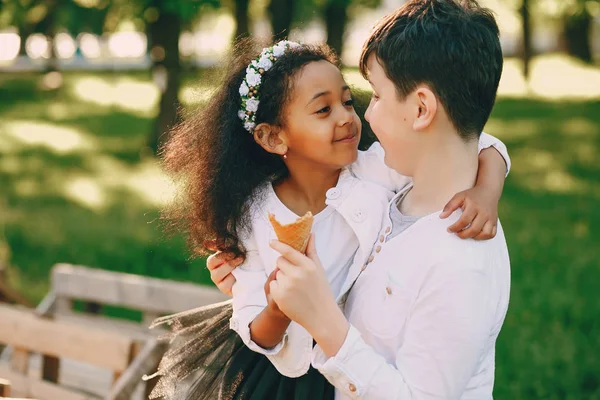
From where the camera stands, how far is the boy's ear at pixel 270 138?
260cm

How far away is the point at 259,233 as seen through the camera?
249 cm

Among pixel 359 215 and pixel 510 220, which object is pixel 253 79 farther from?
pixel 510 220

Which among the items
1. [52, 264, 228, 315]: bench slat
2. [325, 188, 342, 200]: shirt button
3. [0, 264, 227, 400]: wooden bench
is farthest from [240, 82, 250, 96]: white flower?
[52, 264, 228, 315]: bench slat

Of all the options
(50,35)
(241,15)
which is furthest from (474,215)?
(50,35)

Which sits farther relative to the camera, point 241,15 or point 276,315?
point 241,15

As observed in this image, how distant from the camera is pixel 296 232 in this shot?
6.50 feet

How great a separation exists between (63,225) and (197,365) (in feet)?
20.8

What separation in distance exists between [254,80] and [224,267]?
602 millimetres

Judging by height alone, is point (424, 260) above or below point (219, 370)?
above

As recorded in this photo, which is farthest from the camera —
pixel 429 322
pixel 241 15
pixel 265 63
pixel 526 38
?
pixel 526 38

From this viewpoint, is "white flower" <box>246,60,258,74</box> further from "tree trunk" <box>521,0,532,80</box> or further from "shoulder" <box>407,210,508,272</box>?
"tree trunk" <box>521,0,532,80</box>

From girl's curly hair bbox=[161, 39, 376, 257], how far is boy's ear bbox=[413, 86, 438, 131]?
0.65m

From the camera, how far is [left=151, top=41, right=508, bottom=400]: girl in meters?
2.41

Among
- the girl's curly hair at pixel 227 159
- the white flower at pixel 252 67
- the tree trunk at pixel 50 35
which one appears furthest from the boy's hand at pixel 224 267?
the tree trunk at pixel 50 35
